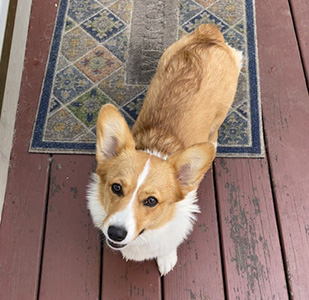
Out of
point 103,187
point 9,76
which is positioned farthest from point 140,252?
point 9,76

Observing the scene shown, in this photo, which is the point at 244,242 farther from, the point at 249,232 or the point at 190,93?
the point at 190,93

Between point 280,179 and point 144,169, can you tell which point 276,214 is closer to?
point 280,179

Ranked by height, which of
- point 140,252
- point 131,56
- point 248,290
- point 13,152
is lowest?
point 248,290

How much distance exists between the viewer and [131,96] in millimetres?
2525

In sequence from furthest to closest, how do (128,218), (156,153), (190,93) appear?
(190,93) < (156,153) < (128,218)

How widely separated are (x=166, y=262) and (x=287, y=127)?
4.04ft

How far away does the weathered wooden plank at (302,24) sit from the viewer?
2674mm

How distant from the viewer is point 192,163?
1.51 m

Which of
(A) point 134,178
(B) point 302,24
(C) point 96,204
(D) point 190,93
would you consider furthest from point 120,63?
(B) point 302,24

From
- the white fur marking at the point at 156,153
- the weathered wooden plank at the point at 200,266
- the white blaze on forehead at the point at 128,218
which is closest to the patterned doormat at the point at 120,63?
the weathered wooden plank at the point at 200,266

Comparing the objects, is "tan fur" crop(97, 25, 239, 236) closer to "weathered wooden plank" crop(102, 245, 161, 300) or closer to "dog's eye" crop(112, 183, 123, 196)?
"dog's eye" crop(112, 183, 123, 196)

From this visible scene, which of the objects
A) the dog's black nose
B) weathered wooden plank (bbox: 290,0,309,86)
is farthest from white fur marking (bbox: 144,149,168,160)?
weathered wooden plank (bbox: 290,0,309,86)

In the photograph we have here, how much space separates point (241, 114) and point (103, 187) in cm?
122

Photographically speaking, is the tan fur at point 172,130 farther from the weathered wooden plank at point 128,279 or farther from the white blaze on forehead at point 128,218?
the weathered wooden plank at point 128,279
